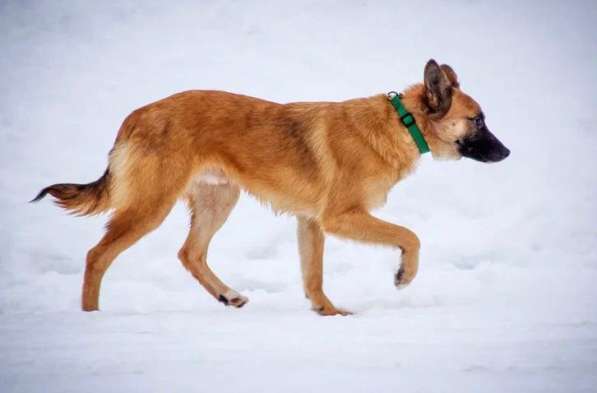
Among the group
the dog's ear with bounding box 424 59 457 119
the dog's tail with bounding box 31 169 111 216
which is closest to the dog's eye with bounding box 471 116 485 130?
the dog's ear with bounding box 424 59 457 119

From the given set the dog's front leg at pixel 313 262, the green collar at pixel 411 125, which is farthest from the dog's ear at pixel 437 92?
the dog's front leg at pixel 313 262

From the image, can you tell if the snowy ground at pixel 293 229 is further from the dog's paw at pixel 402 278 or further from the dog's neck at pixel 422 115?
the dog's neck at pixel 422 115

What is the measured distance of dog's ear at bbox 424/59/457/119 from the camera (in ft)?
17.6

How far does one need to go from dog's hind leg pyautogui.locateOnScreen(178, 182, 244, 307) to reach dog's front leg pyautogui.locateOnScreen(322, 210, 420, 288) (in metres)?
1.21

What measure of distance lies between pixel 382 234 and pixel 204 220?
5.73 feet

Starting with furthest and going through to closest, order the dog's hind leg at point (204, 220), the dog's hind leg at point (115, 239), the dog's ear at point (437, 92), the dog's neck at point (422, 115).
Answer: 1. the dog's hind leg at point (204, 220)
2. the dog's neck at point (422, 115)
3. the dog's ear at point (437, 92)
4. the dog's hind leg at point (115, 239)

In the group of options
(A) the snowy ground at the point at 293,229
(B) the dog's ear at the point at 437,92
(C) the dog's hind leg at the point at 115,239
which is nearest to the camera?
(A) the snowy ground at the point at 293,229

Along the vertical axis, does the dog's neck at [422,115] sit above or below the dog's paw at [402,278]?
above

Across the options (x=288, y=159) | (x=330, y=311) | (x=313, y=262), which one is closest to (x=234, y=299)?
(x=313, y=262)

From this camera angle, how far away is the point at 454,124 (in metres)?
5.56

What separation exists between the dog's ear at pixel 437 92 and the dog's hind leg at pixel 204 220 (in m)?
1.90

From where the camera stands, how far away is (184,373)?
3.23m

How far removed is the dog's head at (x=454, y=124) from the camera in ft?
17.9

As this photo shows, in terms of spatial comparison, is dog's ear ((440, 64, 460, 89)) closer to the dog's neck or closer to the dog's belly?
the dog's neck
